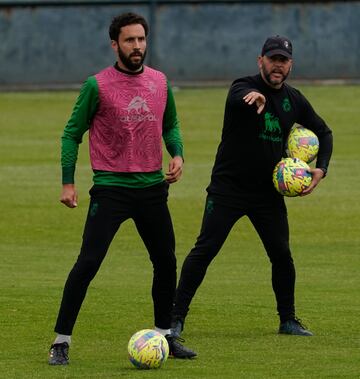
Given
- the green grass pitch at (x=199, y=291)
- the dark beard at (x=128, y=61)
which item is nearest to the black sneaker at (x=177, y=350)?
the green grass pitch at (x=199, y=291)

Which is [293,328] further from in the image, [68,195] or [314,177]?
[68,195]

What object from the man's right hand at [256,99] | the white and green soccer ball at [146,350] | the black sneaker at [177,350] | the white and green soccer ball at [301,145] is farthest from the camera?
the white and green soccer ball at [301,145]

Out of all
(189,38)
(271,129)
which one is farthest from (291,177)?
(189,38)

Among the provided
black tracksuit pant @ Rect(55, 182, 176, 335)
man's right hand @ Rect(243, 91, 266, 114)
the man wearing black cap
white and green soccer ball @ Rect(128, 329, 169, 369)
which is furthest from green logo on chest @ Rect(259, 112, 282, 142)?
white and green soccer ball @ Rect(128, 329, 169, 369)

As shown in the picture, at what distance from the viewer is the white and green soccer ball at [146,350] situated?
9438 millimetres

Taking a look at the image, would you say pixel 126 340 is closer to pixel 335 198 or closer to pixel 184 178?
pixel 335 198

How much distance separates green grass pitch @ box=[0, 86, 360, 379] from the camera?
9.76 metres

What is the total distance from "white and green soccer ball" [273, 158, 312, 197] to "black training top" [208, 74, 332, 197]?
112 mm

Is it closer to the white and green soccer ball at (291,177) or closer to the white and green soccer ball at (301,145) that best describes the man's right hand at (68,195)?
the white and green soccer ball at (291,177)

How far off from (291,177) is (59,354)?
2.23 meters

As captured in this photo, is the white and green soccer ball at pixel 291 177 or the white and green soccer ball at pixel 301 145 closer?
the white and green soccer ball at pixel 291 177

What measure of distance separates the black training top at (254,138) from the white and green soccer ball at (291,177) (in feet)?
0.37

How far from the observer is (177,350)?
997cm

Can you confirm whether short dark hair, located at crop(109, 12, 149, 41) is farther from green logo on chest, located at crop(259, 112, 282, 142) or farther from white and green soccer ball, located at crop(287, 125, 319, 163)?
white and green soccer ball, located at crop(287, 125, 319, 163)
